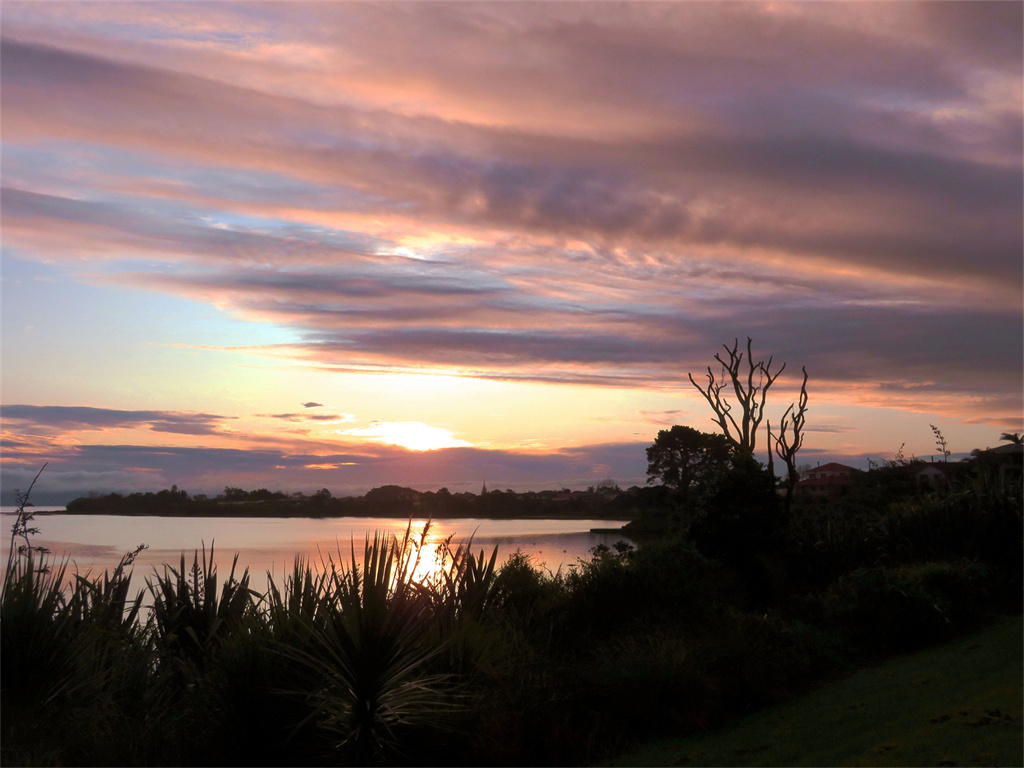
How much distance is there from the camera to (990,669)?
9.73 metres

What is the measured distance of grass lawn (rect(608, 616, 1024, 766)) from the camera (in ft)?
21.7

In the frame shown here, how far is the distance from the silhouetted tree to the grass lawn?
1479 inches

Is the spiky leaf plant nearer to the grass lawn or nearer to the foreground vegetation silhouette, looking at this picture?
the foreground vegetation silhouette

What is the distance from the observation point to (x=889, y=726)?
7648mm

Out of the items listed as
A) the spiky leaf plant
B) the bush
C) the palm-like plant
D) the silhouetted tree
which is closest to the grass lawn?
the bush

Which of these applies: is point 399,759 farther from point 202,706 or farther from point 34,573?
point 34,573

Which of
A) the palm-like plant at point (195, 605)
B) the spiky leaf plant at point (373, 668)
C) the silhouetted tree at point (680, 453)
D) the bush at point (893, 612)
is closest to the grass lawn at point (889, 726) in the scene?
the bush at point (893, 612)

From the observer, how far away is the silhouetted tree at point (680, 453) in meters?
47.9

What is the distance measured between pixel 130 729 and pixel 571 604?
6.56m

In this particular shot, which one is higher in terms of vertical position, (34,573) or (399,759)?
(34,573)

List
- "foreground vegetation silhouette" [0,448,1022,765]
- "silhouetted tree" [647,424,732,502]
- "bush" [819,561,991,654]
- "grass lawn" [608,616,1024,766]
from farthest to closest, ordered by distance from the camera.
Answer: "silhouetted tree" [647,424,732,502] < "bush" [819,561,991,654] < "foreground vegetation silhouette" [0,448,1022,765] < "grass lawn" [608,616,1024,766]

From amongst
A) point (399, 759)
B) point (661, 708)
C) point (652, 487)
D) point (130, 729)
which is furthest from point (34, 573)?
point (652, 487)

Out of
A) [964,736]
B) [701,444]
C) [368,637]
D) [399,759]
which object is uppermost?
[701,444]

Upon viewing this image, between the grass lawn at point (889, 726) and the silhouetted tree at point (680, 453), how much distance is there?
37.6m
